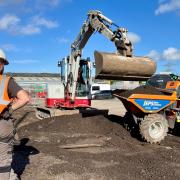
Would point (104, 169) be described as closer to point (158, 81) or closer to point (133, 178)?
point (133, 178)

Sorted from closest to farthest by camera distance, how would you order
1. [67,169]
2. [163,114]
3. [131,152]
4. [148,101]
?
[67,169] < [131,152] < [148,101] < [163,114]

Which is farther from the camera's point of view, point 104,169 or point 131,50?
point 131,50

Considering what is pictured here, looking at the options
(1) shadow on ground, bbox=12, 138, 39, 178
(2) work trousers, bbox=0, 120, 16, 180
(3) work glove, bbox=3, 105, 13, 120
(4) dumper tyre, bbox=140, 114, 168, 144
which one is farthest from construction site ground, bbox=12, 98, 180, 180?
(3) work glove, bbox=3, 105, 13, 120

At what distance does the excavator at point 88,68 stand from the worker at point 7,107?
259 inches

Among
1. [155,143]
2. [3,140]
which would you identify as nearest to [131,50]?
[155,143]

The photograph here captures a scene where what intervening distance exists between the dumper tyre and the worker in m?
6.72

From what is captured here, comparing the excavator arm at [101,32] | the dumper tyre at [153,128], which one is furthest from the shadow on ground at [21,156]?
the excavator arm at [101,32]

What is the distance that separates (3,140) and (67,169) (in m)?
2.79

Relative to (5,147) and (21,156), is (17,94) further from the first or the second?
(21,156)

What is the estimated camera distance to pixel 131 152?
31.8 ft

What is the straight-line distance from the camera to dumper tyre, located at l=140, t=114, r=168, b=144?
11.2m

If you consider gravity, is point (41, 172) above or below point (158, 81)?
below

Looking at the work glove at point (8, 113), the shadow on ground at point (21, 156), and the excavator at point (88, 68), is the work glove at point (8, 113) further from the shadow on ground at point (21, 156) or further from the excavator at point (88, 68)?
the excavator at point (88, 68)

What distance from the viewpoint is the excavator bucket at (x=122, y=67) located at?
11430 millimetres
